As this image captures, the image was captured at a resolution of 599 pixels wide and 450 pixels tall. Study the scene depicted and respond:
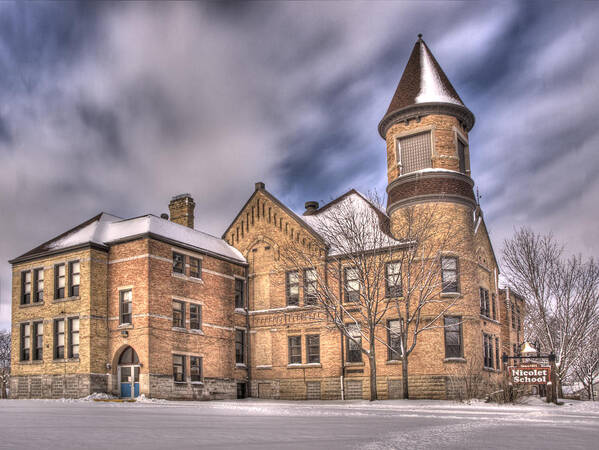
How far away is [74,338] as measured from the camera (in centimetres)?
3300

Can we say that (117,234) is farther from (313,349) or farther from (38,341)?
(313,349)

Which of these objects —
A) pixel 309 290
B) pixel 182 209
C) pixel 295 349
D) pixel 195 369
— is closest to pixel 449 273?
pixel 309 290

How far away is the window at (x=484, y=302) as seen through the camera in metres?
36.0

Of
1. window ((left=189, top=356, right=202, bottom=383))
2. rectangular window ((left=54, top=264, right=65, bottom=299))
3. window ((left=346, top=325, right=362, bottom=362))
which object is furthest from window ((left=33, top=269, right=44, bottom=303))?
window ((left=346, top=325, right=362, bottom=362))

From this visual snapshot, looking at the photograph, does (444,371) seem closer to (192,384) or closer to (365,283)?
(365,283)

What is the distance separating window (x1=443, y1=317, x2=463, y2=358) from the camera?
33156 millimetres

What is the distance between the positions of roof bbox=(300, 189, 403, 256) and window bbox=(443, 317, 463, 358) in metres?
5.01

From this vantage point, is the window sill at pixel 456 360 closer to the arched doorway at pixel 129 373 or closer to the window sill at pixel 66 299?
the arched doorway at pixel 129 373

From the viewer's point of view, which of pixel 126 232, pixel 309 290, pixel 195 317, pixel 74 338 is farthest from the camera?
pixel 309 290

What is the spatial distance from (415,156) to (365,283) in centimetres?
873

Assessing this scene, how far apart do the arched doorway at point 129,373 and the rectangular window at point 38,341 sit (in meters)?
4.97

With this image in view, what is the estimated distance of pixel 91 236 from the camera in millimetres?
33875

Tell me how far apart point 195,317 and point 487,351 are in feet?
54.6

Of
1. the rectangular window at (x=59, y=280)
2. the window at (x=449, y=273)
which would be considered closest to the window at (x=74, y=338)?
the rectangular window at (x=59, y=280)
